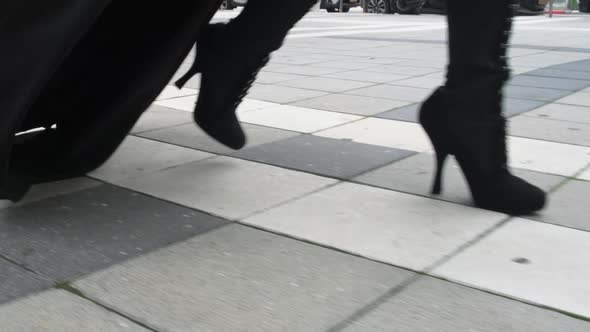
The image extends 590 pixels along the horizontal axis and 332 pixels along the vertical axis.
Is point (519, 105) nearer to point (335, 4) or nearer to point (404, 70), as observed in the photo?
point (404, 70)

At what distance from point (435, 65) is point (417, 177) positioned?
3.80 metres

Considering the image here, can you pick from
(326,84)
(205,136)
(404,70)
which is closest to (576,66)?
(404,70)

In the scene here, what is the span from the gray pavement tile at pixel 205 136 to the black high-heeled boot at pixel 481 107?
1.05 metres

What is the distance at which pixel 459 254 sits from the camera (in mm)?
1794

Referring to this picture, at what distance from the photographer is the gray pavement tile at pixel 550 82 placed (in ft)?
15.7

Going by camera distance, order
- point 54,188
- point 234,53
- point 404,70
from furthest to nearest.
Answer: point 404,70, point 234,53, point 54,188

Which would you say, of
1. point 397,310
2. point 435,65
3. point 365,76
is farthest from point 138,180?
point 435,65

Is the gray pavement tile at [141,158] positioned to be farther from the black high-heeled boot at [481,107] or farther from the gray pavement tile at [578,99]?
the gray pavement tile at [578,99]

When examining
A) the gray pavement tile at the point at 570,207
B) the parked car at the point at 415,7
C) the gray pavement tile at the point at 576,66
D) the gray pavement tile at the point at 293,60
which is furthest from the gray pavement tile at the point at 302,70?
the parked car at the point at 415,7

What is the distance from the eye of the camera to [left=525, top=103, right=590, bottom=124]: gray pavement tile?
364 centimetres

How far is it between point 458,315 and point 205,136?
6.22 ft

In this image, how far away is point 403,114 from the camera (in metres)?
3.75

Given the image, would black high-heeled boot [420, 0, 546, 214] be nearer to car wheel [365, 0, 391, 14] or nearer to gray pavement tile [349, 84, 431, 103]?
gray pavement tile [349, 84, 431, 103]

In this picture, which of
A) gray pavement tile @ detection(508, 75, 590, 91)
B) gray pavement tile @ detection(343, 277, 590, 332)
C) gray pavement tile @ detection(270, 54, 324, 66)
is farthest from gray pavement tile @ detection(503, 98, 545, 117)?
gray pavement tile @ detection(270, 54, 324, 66)
